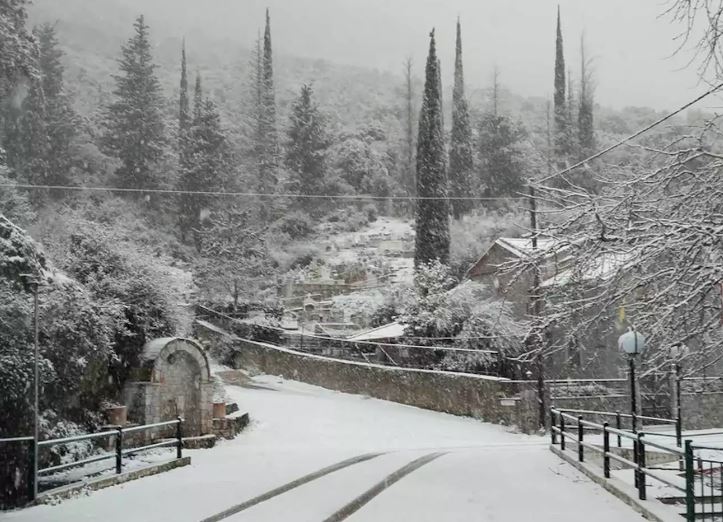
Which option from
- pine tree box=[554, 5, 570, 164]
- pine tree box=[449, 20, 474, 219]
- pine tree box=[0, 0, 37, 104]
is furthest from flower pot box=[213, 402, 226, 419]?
pine tree box=[554, 5, 570, 164]

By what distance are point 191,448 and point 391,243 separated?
29156 mm

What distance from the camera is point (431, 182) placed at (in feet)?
128

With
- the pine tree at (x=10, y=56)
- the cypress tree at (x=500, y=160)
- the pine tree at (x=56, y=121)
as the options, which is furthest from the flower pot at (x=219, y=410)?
the cypress tree at (x=500, y=160)

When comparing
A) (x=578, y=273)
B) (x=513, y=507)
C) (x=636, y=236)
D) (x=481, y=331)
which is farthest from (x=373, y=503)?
(x=481, y=331)

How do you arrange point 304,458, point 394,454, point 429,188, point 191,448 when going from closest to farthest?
1. point 304,458
2. point 394,454
3. point 191,448
4. point 429,188

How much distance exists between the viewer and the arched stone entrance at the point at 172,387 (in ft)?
59.3

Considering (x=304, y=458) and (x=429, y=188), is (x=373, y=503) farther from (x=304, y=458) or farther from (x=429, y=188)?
(x=429, y=188)

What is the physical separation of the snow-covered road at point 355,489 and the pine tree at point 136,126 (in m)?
29.2

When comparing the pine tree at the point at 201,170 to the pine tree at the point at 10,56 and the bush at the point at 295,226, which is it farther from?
the pine tree at the point at 10,56

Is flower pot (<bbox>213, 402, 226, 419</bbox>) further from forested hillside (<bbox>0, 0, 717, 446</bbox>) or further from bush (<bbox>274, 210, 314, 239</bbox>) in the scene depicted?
bush (<bbox>274, 210, 314, 239</bbox>)

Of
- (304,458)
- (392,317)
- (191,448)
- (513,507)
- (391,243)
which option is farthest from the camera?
(391,243)

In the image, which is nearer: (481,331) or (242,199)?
(481,331)

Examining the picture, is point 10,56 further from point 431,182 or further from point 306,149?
point 306,149

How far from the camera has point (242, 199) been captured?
4791cm
